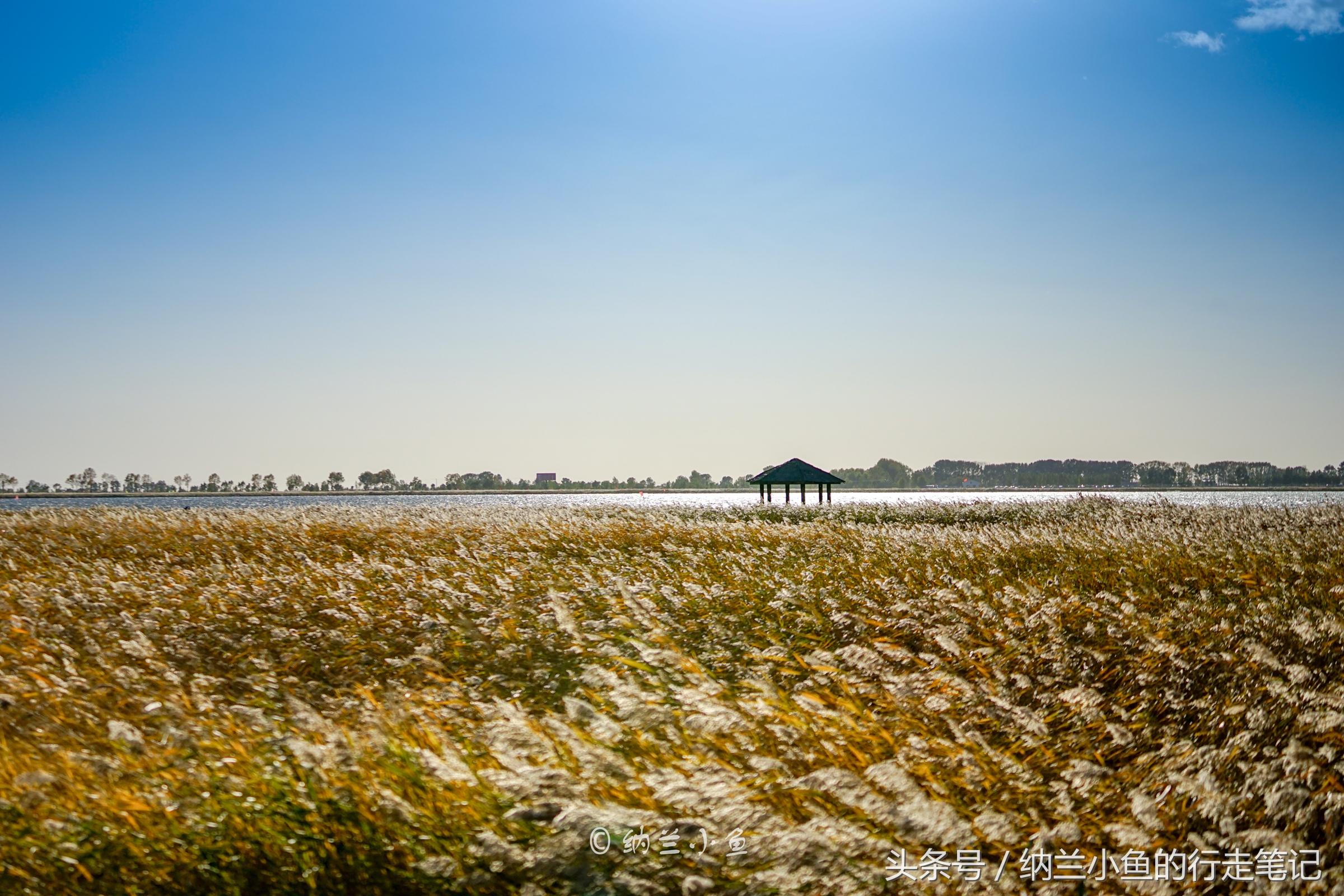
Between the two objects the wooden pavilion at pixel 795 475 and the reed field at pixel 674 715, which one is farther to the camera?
the wooden pavilion at pixel 795 475

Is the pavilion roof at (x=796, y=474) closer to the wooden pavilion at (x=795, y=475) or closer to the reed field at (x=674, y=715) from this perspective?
the wooden pavilion at (x=795, y=475)

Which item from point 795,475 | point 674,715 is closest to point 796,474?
point 795,475

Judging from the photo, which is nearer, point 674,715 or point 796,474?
point 674,715

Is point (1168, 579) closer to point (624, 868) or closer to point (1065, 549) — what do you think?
point (1065, 549)

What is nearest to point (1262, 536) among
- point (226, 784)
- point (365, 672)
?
point (365, 672)

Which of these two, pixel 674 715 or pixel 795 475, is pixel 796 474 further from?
pixel 674 715

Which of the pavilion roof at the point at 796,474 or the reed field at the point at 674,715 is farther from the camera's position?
the pavilion roof at the point at 796,474

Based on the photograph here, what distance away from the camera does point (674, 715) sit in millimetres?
4656

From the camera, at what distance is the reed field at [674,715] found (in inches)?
127

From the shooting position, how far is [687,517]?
21.8 meters

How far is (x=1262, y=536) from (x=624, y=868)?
461 inches

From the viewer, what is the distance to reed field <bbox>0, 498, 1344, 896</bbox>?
3.23 m

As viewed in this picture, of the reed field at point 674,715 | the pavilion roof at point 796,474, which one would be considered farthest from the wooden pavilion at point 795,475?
the reed field at point 674,715

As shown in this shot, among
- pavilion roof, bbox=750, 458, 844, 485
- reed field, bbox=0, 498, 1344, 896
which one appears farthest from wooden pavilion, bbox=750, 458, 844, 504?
reed field, bbox=0, 498, 1344, 896
